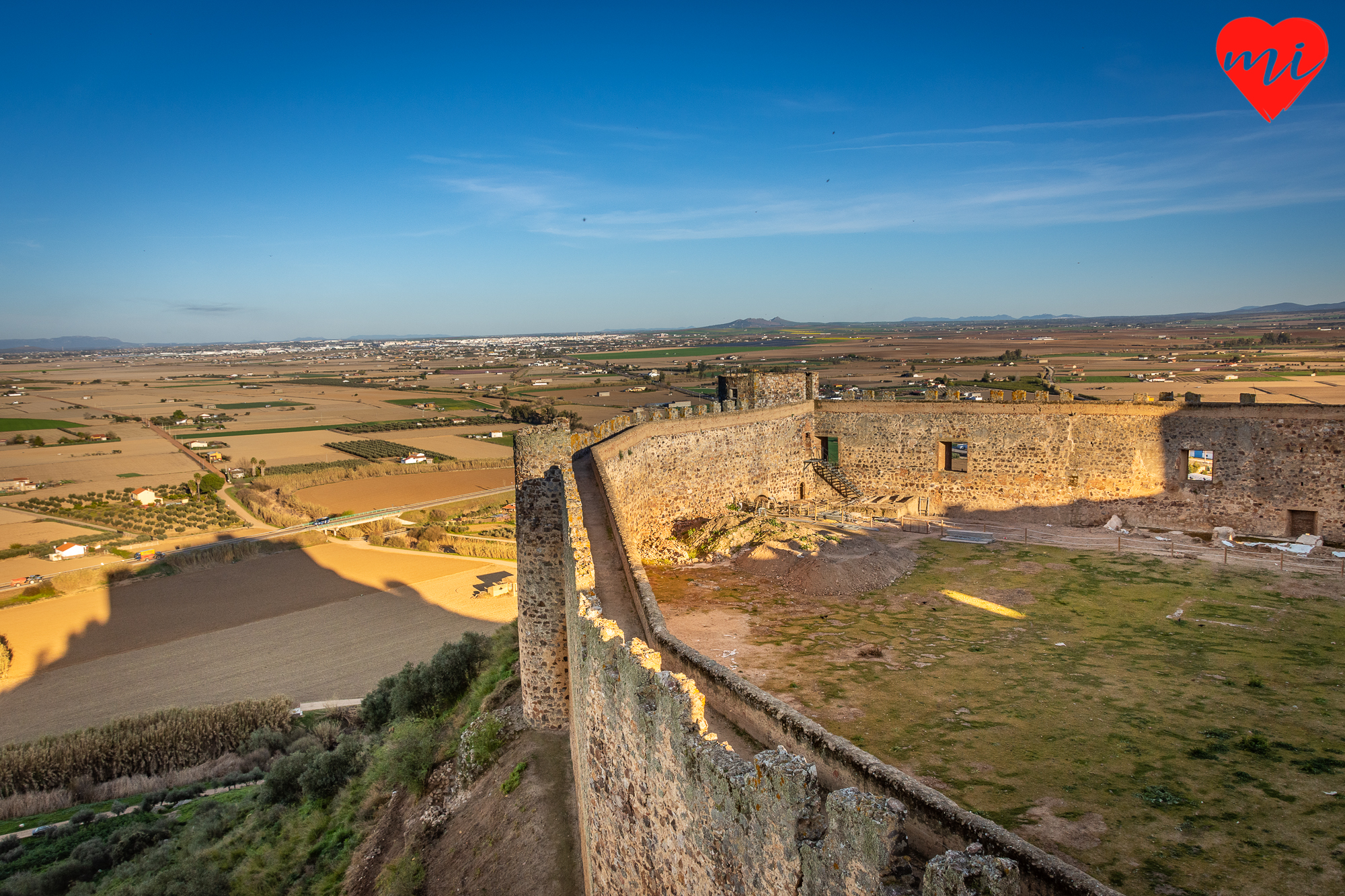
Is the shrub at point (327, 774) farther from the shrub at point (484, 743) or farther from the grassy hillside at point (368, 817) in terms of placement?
the shrub at point (484, 743)

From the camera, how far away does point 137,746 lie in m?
20.3

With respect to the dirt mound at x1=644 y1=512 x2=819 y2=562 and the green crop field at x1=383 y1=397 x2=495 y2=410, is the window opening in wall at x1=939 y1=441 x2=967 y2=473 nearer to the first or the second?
the dirt mound at x1=644 y1=512 x2=819 y2=562

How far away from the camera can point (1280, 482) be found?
60.7ft

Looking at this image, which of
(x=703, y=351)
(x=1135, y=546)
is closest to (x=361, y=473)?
(x=1135, y=546)

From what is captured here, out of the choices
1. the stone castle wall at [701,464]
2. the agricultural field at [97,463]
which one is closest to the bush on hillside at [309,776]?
the stone castle wall at [701,464]

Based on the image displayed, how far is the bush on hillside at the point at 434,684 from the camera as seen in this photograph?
17.7 m

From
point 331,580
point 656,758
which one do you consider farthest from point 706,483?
point 331,580

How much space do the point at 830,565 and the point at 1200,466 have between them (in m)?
11.4

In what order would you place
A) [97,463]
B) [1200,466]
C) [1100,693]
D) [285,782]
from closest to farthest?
[1100,693], [285,782], [1200,466], [97,463]

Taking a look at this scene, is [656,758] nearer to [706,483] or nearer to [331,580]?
[706,483]

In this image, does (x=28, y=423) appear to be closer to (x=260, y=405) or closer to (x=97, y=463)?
(x=260, y=405)

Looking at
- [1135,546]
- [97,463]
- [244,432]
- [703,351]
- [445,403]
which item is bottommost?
[97,463]

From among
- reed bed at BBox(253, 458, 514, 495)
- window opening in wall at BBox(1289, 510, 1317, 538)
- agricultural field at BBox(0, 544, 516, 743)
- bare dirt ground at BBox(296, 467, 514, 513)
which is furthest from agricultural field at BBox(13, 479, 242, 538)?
window opening in wall at BBox(1289, 510, 1317, 538)

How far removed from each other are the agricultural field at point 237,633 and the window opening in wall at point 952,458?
16369 mm
